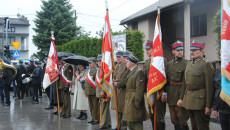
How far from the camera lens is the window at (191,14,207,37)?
675 inches

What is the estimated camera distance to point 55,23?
1369 inches

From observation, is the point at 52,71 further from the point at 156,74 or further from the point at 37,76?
the point at 156,74

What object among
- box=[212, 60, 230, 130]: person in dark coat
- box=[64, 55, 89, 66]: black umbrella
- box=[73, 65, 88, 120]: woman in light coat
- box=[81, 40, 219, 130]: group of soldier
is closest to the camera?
box=[212, 60, 230, 130]: person in dark coat

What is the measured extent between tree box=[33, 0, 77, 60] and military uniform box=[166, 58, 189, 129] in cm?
2873

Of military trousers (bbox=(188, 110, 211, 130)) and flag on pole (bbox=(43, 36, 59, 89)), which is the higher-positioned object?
flag on pole (bbox=(43, 36, 59, 89))

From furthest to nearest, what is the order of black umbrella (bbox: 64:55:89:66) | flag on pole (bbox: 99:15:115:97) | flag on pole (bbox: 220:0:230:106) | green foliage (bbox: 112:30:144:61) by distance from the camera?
green foliage (bbox: 112:30:144:61)
black umbrella (bbox: 64:55:89:66)
flag on pole (bbox: 99:15:115:97)
flag on pole (bbox: 220:0:230:106)

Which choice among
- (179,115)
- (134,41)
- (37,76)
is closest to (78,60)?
(179,115)

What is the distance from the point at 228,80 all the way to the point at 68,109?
7.02 m

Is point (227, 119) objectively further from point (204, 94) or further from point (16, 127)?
point (16, 127)

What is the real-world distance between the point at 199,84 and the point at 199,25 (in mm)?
13346

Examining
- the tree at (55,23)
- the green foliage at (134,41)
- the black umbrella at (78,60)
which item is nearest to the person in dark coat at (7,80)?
the black umbrella at (78,60)

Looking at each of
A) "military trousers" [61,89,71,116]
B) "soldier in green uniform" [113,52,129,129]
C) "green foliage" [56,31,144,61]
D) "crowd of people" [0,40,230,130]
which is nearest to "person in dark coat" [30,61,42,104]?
"military trousers" [61,89,71,116]

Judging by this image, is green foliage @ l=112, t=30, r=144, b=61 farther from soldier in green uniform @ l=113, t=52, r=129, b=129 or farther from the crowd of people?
soldier in green uniform @ l=113, t=52, r=129, b=129

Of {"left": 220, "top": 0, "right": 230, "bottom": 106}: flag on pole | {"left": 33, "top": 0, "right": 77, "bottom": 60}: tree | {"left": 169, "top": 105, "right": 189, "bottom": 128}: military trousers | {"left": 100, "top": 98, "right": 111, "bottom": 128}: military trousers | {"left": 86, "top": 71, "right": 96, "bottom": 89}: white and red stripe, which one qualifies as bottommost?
{"left": 100, "top": 98, "right": 111, "bottom": 128}: military trousers
